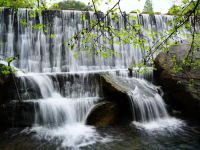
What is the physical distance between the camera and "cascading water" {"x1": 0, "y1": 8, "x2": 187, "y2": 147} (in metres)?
8.74

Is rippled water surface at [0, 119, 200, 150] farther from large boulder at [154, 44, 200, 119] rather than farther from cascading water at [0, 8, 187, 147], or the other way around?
large boulder at [154, 44, 200, 119]

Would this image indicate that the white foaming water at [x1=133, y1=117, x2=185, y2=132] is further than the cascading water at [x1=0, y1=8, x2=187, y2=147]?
No

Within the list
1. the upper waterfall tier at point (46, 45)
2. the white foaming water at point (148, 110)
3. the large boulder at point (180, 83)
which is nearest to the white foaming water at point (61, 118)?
the white foaming water at point (148, 110)

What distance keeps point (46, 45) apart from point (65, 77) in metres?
5.17

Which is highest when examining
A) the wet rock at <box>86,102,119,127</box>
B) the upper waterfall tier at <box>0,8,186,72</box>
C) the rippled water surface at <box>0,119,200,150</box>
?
the upper waterfall tier at <box>0,8,186,72</box>

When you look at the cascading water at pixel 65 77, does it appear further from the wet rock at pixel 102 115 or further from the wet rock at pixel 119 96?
the wet rock at pixel 102 115

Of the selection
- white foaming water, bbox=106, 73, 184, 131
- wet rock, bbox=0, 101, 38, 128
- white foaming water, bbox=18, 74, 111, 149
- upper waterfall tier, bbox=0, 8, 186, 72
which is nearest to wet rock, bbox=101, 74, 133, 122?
white foaming water, bbox=106, 73, 184, 131

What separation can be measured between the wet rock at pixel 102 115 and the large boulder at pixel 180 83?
290 centimetres

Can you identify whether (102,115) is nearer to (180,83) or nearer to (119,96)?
(119,96)

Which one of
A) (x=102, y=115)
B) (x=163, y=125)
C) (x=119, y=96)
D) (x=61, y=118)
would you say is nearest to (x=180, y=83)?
(x=163, y=125)

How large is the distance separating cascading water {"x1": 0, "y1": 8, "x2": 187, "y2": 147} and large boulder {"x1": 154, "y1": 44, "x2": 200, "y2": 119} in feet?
A: 2.35

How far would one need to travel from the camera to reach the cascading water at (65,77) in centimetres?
874

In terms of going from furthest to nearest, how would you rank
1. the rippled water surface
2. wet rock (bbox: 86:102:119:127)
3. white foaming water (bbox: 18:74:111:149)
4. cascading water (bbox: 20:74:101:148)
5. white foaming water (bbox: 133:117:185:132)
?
wet rock (bbox: 86:102:119:127) → white foaming water (bbox: 133:117:185:132) → cascading water (bbox: 20:74:101:148) → white foaming water (bbox: 18:74:111:149) → the rippled water surface

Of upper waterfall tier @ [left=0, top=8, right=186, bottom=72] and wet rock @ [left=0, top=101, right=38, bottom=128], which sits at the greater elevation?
upper waterfall tier @ [left=0, top=8, right=186, bottom=72]
